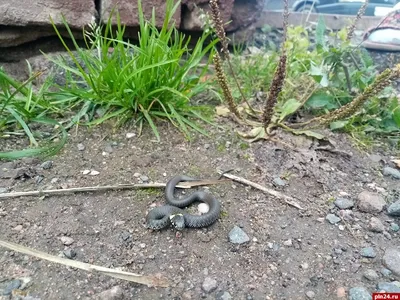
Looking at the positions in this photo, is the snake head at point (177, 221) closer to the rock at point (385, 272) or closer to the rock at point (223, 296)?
the rock at point (223, 296)

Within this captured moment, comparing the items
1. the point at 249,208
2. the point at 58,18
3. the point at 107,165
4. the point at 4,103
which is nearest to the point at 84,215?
the point at 107,165

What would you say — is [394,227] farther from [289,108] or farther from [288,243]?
[289,108]

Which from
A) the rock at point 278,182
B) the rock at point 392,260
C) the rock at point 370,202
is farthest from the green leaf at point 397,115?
the rock at point 392,260

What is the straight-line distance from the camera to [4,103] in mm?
2463

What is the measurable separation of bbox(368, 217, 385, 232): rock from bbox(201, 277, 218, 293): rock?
0.84m

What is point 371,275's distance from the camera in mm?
1726

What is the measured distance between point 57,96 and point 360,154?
1988 mm

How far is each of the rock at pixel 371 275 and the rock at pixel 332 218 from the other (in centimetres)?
32

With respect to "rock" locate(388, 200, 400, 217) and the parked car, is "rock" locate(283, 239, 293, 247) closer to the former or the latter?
"rock" locate(388, 200, 400, 217)

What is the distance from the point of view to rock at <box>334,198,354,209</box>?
2.12 meters

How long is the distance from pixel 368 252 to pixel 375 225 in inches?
7.7

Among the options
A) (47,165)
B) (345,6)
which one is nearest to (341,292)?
(47,165)

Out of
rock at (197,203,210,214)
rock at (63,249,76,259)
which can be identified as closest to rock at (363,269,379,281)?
rock at (197,203,210,214)

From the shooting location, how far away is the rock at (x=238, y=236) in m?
1.88
